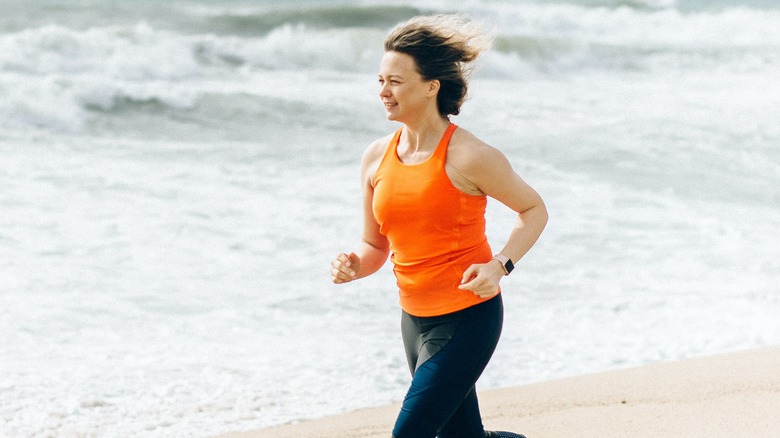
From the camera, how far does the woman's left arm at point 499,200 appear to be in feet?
9.57

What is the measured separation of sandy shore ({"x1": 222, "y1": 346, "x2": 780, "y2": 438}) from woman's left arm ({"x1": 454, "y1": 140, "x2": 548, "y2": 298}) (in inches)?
59.9

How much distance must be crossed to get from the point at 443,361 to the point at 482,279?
0.29 meters

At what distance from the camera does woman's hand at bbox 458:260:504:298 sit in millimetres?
2893

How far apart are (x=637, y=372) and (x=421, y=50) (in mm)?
2761

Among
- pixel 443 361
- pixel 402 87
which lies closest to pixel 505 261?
pixel 443 361

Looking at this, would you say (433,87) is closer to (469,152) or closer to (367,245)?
(469,152)

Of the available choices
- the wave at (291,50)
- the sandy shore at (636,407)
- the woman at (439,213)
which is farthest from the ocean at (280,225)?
the woman at (439,213)

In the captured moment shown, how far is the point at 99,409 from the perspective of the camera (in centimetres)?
502

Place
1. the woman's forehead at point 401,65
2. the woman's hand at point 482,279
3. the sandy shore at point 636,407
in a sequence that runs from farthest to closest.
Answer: the sandy shore at point 636,407
the woman's forehead at point 401,65
the woman's hand at point 482,279

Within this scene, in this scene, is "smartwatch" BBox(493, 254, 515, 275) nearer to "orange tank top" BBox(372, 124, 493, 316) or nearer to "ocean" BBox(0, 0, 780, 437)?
"orange tank top" BBox(372, 124, 493, 316)

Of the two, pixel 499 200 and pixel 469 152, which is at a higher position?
pixel 469 152

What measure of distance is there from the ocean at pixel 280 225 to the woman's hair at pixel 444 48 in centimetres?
229

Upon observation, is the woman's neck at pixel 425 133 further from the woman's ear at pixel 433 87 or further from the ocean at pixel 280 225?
the ocean at pixel 280 225

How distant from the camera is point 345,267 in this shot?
309 cm
